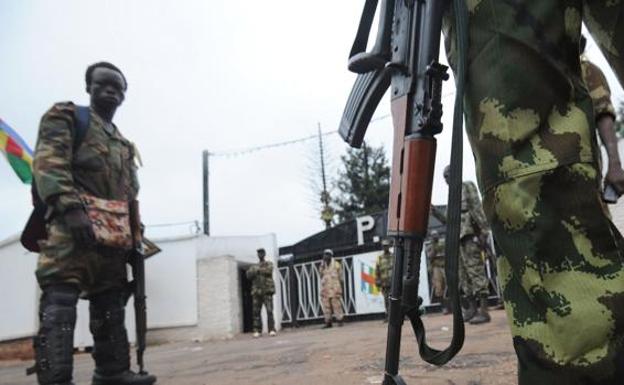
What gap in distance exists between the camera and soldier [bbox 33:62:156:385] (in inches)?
103

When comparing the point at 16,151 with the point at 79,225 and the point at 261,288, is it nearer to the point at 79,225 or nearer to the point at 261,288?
the point at 261,288

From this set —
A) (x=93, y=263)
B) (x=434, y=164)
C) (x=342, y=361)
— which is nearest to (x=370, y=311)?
(x=342, y=361)

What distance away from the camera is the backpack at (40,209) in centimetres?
291

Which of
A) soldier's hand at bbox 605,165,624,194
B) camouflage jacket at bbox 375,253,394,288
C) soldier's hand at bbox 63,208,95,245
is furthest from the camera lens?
camouflage jacket at bbox 375,253,394,288

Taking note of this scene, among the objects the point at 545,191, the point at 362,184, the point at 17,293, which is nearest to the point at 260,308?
the point at 17,293

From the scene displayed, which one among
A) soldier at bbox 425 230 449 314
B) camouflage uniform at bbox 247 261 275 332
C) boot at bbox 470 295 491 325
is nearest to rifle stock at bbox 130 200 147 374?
boot at bbox 470 295 491 325

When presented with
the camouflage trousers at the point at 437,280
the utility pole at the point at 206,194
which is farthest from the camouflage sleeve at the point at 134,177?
→ the utility pole at the point at 206,194

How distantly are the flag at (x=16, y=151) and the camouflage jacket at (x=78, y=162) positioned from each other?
668 centimetres

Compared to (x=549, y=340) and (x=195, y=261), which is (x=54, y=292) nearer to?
(x=549, y=340)

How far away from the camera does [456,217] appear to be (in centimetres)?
112

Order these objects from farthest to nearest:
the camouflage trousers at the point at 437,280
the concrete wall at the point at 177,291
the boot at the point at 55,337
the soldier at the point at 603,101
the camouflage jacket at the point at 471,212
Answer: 1. the concrete wall at the point at 177,291
2. the camouflage trousers at the point at 437,280
3. the camouflage jacket at the point at 471,212
4. the boot at the point at 55,337
5. the soldier at the point at 603,101

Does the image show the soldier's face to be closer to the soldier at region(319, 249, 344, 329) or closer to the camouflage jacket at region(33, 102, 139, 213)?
the camouflage jacket at region(33, 102, 139, 213)

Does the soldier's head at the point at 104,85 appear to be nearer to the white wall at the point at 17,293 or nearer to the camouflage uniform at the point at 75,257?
the camouflage uniform at the point at 75,257

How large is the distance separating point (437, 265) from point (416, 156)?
9486 mm
